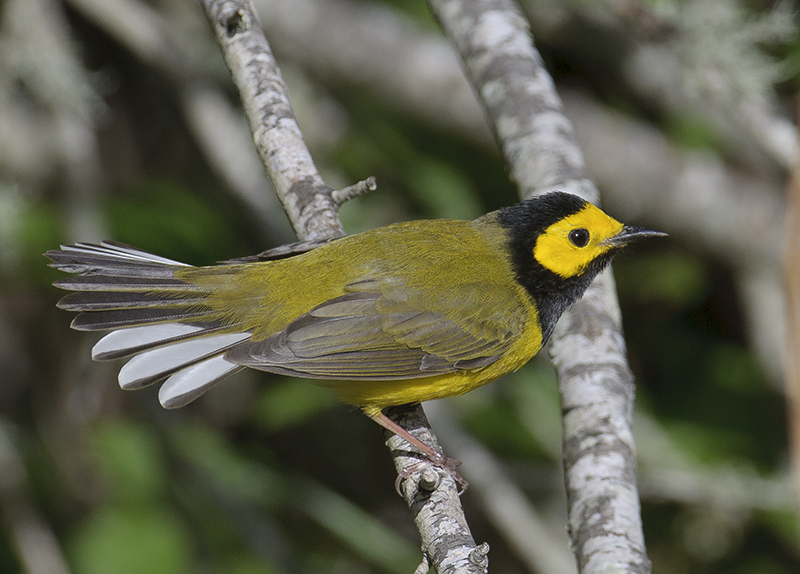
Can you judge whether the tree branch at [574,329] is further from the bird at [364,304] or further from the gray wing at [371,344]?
the gray wing at [371,344]

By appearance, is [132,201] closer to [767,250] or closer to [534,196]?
[534,196]

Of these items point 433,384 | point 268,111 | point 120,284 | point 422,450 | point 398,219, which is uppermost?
point 398,219

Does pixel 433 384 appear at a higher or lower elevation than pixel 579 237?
lower

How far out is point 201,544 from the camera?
4938 mm

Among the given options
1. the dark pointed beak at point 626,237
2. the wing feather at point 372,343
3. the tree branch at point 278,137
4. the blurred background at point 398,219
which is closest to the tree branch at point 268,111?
the tree branch at point 278,137

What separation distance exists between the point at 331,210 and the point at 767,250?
3177 mm

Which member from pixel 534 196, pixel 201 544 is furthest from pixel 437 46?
pixel 201 544

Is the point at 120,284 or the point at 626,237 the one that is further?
the point at 626,237

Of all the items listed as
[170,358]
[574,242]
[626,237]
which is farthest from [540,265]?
[170,358]

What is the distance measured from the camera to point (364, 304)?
3.20 meters

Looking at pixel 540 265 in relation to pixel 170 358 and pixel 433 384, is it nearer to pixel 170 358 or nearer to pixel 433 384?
pixel 433 384

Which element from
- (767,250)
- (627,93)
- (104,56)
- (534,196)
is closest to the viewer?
(534,196)

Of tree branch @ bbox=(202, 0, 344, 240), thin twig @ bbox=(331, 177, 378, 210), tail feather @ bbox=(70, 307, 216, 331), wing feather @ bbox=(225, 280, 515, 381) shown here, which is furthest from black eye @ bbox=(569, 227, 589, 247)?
tail feather @ bbox=(70, 307, 216, 331)

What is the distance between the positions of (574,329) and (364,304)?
815 millimetres
